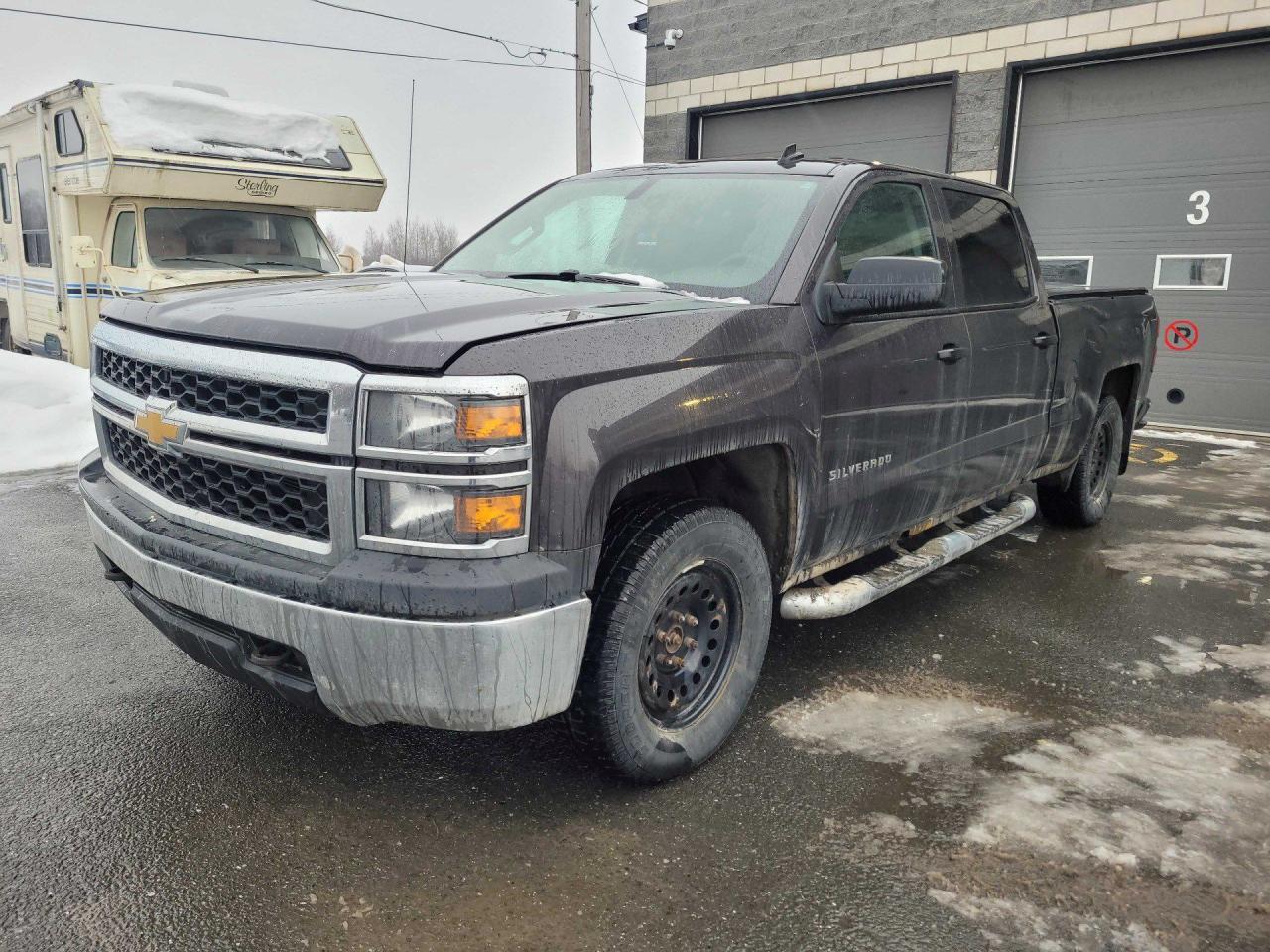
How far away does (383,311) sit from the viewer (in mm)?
2543

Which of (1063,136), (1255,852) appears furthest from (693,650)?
(1063,136)

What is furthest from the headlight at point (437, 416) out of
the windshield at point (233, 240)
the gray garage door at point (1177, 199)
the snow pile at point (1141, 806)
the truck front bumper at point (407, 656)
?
the gray garage door at point (1177, 199)

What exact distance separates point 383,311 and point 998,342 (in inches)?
111

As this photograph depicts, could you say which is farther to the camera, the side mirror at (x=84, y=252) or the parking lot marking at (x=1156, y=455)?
the side mirror at (x=84, y=252)

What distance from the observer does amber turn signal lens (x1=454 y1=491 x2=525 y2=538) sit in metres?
2.26

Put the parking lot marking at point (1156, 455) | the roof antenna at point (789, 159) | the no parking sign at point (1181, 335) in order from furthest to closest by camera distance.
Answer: the no parking sign at point (1181, 335), the parking lot marking at point (1156, 455), the roof antenna at point (789, 159)

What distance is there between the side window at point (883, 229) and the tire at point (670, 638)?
1.05 m

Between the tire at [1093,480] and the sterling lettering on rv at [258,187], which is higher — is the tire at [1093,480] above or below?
below

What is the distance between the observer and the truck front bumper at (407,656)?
7.43 feet

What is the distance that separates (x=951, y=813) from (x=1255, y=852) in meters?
0.76

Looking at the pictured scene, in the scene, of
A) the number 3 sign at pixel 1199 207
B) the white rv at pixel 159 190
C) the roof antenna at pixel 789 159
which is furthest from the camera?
the number 3 sign at pixel 1199 207

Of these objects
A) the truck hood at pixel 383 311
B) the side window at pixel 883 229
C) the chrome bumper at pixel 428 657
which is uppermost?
the side window at pixel 883 229

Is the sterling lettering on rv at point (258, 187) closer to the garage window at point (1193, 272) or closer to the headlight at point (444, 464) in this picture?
the headlight at point (444, 464)

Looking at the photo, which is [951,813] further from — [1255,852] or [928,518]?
[928,518]
